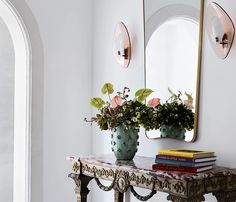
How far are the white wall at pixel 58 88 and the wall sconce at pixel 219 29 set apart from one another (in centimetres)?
152

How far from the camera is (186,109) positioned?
328cm

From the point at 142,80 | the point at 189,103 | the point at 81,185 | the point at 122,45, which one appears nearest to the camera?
the point at 189,103

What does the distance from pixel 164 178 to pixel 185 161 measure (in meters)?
0.17

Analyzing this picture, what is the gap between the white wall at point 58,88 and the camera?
400 centimetres

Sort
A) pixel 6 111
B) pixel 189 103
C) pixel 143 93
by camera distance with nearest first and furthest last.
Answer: pixel 189 103
pixel 143 93
pixel 6 111

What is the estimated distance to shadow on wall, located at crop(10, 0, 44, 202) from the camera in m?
3.97

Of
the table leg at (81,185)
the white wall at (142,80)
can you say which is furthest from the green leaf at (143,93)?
the table leg at (81,185)

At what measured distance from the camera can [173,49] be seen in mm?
3398

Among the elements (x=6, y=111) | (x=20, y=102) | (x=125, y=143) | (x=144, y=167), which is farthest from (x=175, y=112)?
(x=6, y=111)

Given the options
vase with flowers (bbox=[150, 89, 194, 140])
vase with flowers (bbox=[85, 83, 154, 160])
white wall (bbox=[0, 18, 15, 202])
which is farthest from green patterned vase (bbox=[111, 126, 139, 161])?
white wall (bbox=[0, 18, 15, 202])

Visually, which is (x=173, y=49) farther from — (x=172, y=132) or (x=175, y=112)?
(x=172, y=132)

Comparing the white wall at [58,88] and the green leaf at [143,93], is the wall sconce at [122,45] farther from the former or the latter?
the green leaf at [143,93]

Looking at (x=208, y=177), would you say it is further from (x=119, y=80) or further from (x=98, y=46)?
(x=98, y=46)

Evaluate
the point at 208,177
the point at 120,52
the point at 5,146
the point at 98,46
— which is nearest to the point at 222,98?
the point at 208,177
